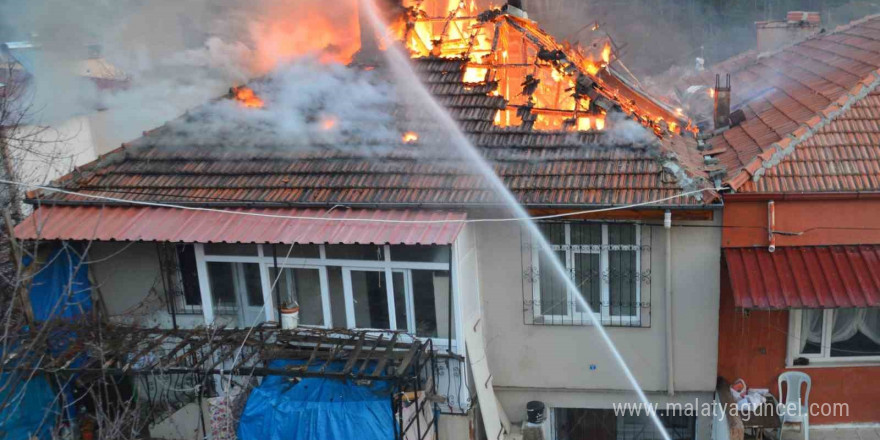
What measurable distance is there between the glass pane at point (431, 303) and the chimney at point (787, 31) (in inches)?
586

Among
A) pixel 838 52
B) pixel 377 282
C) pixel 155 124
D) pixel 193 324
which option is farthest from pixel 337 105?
pixel 838 52

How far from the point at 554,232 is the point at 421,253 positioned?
1969 mm

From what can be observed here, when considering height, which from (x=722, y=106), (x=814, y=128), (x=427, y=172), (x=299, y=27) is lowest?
(x=427, y=172)

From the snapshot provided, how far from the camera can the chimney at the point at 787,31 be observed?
2005 centimetres

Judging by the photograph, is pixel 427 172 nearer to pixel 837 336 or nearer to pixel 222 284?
pixel 222 284

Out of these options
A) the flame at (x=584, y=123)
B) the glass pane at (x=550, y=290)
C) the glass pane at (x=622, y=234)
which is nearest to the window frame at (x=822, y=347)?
the glass pane at (x=622, y=234)

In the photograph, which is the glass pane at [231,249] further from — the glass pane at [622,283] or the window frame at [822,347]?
the window frame at [822,347]

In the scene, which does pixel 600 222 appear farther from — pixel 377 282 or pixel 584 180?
pixel 377 282

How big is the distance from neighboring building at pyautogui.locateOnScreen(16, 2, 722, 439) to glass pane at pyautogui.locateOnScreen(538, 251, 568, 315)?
23mm

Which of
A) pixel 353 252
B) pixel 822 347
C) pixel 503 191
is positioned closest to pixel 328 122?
pixel 353 252

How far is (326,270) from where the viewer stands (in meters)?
10.5

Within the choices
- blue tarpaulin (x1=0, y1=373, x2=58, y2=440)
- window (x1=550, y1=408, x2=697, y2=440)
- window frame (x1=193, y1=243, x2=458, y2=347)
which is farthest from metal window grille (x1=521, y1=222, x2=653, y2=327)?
blue tarpaulin (x1=0, y1=373, x2=58, y2=440)

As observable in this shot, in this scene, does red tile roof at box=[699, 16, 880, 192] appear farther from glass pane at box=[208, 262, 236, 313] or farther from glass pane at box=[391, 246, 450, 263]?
glass pane at box=[208, 262, 236, 313]

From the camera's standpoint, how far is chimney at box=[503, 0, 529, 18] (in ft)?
42.5
